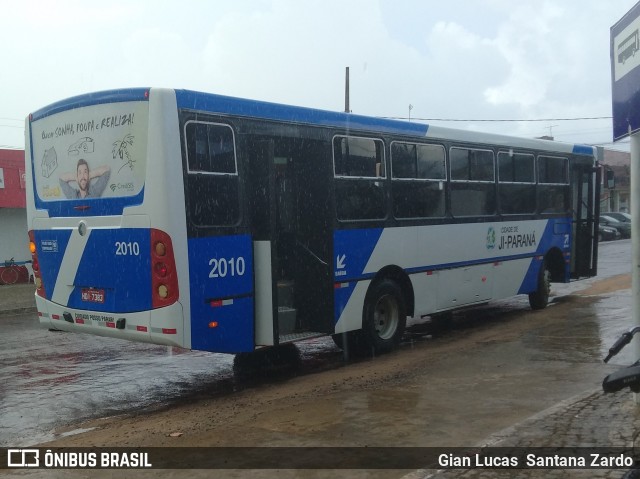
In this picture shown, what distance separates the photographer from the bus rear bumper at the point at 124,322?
7258 mm

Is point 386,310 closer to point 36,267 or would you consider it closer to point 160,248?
point 160,248

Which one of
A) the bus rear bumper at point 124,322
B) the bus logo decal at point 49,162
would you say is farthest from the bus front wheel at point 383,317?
the bus logo decal at point 49,162

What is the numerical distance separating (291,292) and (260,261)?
1303 millimetres

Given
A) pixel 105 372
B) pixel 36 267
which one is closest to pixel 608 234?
pixel 105 372

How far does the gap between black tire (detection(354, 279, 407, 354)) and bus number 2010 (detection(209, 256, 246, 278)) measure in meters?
2.32

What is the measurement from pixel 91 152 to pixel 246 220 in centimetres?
186

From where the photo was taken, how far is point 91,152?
7875mm

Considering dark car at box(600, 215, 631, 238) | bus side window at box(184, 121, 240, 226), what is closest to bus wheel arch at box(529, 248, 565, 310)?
bus side window at box(184, 121, 240, 226)

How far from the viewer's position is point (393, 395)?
725cm

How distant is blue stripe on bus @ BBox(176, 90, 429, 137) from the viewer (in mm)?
7523

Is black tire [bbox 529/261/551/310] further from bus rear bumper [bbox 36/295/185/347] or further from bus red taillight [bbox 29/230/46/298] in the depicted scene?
bus red taillight [bbox 29/230/46/298]

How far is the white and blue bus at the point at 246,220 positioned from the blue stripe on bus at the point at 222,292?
2cm

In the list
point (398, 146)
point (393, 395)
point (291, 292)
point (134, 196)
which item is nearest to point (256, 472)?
point (393, 395)

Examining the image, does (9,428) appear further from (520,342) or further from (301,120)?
(520,342)
